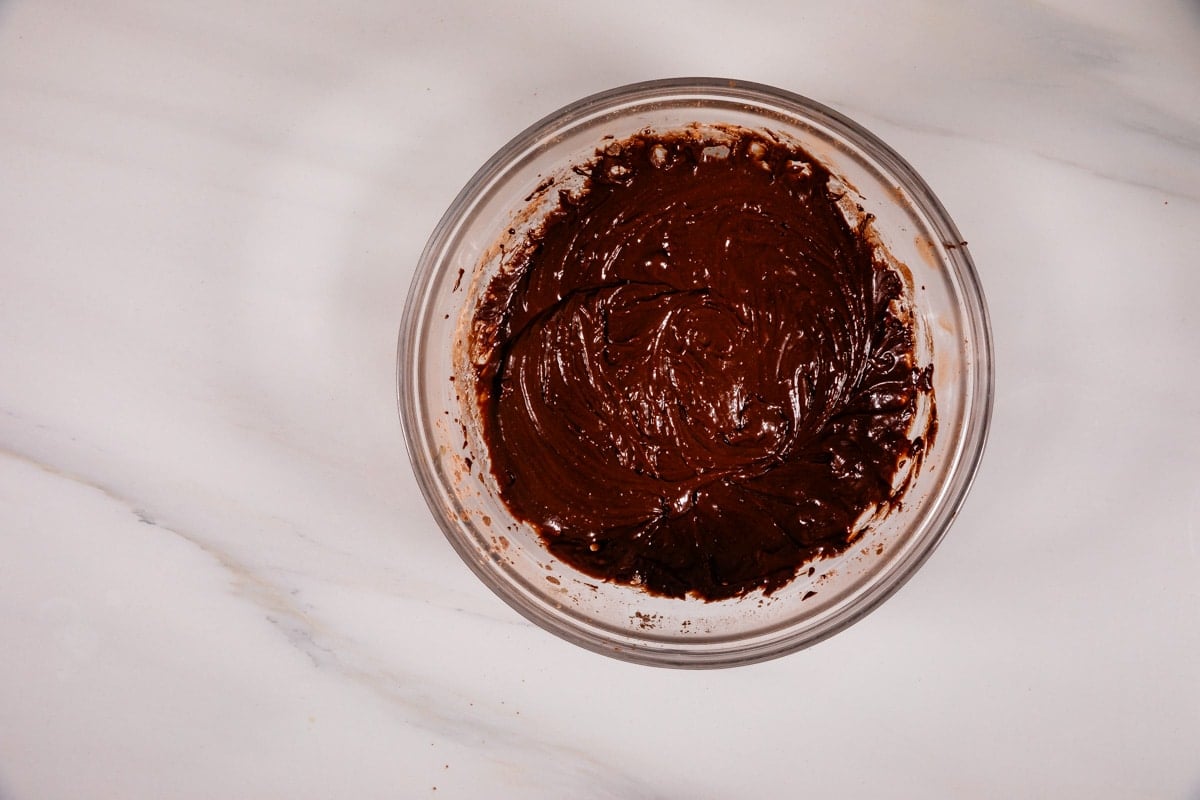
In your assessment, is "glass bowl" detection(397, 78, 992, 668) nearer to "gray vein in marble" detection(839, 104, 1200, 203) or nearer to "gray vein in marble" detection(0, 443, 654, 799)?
"gray vein in marble" detection(839, 104, 1200, 203)

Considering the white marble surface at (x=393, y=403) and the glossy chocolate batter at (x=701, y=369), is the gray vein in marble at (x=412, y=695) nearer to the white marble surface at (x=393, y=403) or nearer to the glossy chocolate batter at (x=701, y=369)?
the white marble surface at (x=393, y=403)

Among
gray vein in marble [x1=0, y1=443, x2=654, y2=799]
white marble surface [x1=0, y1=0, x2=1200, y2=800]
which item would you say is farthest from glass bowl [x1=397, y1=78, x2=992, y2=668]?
gray vein in marble [x1=0, y1=443, x2=654, y2=799]

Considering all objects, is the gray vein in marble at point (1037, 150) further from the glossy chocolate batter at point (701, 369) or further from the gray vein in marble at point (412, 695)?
the gray vein in marble at point (412, 695)

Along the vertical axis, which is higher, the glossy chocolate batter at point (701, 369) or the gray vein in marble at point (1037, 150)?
the gray vein in marble at point (1037, 150)

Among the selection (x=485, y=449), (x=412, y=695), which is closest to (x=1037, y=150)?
(x=485, y=449)

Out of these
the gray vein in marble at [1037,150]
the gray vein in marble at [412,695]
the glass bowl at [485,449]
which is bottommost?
the gray vein in marble at [412,695]

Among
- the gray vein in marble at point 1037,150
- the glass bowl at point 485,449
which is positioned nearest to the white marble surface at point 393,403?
the gray vein in marble at point 1037,150

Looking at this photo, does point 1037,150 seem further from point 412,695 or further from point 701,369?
point 412,695

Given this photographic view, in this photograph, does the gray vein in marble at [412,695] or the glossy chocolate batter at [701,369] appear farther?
the gray vein in marble at [412,695]
